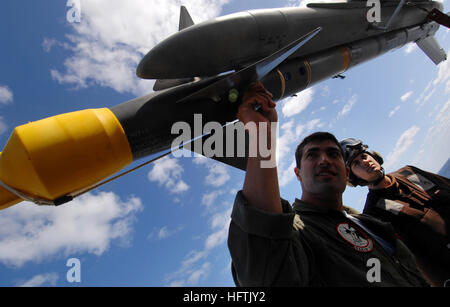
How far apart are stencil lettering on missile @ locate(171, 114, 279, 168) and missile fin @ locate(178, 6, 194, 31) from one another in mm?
2304

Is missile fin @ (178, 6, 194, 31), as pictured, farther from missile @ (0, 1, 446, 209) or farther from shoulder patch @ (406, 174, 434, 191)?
shoulder patch @ (406, 174, 434, 191)

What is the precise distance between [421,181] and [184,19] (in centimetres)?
499

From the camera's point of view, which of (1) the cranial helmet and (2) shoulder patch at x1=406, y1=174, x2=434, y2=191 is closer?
(2) shoulder patch at x1=406, y1=174, x2=434, y2=191

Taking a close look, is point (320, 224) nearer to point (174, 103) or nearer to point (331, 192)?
point (331, 192)

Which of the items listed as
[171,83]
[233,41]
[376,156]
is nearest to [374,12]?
[376,156]

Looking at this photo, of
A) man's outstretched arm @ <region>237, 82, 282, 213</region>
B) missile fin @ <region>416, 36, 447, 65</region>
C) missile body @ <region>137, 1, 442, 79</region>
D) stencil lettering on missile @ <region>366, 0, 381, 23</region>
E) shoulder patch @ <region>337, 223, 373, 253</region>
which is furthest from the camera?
missile fin @ <region>416, 36, 447, 65</region>

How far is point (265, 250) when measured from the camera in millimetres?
1233

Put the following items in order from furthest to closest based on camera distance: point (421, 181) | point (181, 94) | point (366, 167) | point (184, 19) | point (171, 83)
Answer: point (184, 19) < point (366, 167) < point (421, 181) < point (171, 83) < point (181, 94)

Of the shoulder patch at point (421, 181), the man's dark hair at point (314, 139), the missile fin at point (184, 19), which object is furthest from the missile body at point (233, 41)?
the shoulder patch at point (421, 181)

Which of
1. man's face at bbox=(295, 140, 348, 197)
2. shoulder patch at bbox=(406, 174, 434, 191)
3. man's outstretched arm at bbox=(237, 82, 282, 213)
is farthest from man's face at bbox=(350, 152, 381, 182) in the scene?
man's outstretched arm at bbox=(237, 82, 282, 213)

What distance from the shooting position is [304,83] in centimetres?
383

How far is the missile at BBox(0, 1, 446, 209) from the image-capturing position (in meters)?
1.87

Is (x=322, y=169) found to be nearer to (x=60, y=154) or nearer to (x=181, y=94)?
(x=181, y=94)
